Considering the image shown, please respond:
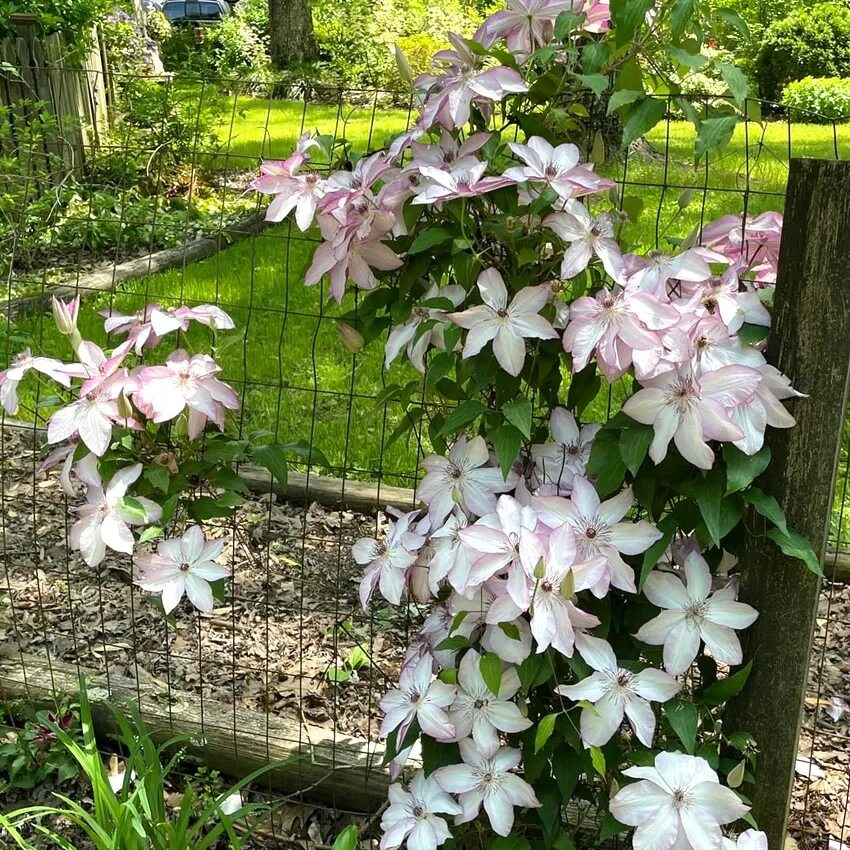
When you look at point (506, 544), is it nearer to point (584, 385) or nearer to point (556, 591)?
point (556, 591)

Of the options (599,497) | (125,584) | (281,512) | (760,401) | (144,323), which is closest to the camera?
(760,401)

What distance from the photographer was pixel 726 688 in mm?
1499

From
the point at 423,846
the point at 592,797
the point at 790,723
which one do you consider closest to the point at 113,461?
the point at 423,846

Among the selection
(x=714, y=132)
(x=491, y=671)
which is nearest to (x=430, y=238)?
(x=714, y=132)

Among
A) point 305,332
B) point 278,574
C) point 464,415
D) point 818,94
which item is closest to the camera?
point 464,415

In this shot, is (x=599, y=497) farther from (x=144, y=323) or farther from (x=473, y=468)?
(x=144, y=323)

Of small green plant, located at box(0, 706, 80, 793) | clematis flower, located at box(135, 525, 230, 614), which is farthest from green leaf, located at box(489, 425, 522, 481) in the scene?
small green plant, located at box(0, 706, 80, 793)

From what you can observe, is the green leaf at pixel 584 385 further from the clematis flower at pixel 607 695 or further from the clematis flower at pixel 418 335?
the clematis flower at pixel 607 695

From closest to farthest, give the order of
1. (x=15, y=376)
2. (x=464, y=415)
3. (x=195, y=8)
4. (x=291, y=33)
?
(x=464, y=415), (x=15, y=376), (x=291, y=33), (x=195, y=8)

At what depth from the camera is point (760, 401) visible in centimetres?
134

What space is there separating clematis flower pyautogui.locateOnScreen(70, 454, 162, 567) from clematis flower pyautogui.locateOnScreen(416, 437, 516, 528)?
1.66 ft

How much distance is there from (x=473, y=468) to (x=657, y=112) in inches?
22.7

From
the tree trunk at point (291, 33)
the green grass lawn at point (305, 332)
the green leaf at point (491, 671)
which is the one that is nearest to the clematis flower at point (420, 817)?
the green leaf at point (491, 671)

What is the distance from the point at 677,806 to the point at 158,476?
96cm
